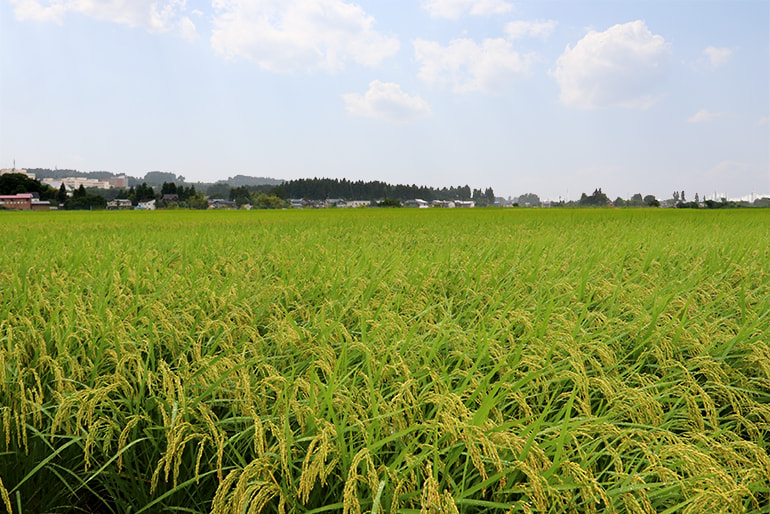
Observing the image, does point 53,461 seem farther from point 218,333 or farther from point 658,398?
point 658,398

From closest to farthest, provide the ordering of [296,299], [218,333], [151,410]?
1. [151,410]
2. [218,333]
3. [296,299]

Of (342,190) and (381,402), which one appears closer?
(381,402)

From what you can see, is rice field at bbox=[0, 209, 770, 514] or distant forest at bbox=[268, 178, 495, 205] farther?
distant forest at bbox=[268, 178, 495, 205]

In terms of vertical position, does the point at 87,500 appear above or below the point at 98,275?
below

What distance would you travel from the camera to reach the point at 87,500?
5.99 ft

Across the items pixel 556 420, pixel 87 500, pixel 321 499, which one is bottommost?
pixel 87 500


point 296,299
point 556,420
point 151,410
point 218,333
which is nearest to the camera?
point 556,420

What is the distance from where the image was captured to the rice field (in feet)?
4.39

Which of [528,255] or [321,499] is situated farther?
[528,255]

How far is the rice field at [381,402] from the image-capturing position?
1.34 meters

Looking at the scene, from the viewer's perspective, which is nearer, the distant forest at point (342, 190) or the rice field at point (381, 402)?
the rice field at point (381, 402)

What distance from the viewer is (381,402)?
5.55 ft

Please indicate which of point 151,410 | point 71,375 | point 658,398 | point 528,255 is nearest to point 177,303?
point 71,375

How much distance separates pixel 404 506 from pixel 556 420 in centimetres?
71
